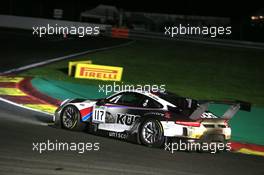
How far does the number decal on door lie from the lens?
11.5m

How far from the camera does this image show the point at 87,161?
8555mm

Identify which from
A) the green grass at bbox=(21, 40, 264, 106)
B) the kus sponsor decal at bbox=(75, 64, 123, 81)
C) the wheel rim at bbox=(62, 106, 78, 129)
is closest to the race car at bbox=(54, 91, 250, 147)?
the wheel rim at bbox=(62, 106, 78, 129)

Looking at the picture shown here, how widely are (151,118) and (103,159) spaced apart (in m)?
1.96

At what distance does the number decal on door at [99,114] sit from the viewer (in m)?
11.5

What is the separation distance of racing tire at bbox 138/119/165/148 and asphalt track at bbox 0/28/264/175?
0.20 metres

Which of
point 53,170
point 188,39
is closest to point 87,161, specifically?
point 53,170

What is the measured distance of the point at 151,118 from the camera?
34.4 ft

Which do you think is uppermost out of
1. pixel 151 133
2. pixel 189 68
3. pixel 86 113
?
pixel 189 68

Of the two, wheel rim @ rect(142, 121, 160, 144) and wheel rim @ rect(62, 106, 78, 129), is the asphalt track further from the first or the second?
wheel rim @ rect(62, 106, 78, 129)

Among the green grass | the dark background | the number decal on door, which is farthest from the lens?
the dark background

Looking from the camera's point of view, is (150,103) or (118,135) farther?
(118,135)

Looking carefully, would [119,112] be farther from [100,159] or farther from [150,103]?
[100,159]

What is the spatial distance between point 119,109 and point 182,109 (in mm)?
1413

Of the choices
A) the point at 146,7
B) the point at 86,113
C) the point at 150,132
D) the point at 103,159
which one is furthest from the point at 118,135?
the point at 146,7
